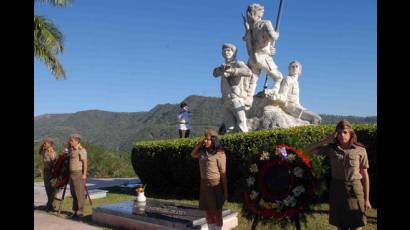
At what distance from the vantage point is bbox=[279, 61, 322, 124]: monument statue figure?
416 inches

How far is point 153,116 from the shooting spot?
152 ft

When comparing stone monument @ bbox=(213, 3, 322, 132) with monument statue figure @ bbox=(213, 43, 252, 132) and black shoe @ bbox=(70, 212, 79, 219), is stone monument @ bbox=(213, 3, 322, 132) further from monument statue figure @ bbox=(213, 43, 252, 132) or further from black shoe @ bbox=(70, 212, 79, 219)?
black shoe @ bbox=(70, 212, 79, 219)

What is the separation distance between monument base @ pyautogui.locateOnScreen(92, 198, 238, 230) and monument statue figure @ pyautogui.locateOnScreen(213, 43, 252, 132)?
407 centimetres

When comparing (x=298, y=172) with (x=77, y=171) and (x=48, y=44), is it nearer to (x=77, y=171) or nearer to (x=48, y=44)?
(x=77, y=171)

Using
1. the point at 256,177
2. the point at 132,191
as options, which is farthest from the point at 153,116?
the point at 256,177

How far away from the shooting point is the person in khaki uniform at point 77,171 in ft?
26.0

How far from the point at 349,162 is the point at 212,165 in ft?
6.45

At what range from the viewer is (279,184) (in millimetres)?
4844

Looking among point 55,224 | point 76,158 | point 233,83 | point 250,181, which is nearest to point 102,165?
point 233,83

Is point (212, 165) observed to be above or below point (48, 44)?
below
